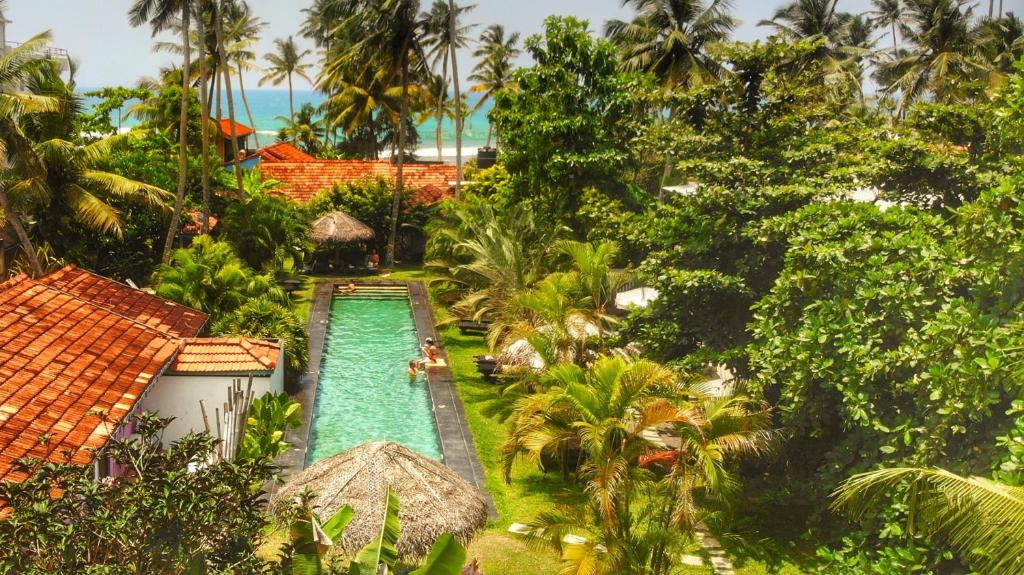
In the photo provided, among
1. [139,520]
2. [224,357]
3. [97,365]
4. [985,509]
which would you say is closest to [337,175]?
[224,357]

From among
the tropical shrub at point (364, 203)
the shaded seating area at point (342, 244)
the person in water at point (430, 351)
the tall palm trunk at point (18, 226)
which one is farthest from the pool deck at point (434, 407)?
the tall palm trunk at point (18, 226)

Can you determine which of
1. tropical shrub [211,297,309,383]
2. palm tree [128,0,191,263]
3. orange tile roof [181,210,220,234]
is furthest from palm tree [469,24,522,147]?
tropical shrub [211,297,309,383]

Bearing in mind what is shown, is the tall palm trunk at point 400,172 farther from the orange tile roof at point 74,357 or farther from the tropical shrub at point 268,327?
the orange tile roof at point 74,357

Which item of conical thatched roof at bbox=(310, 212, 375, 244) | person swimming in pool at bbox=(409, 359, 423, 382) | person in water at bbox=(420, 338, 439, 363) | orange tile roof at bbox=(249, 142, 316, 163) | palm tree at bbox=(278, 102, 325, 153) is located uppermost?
palm tree at bbox=(278, 102, 325, 153)

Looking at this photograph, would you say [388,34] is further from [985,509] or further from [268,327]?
[985,509]

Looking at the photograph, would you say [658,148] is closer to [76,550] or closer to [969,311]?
[969,311]

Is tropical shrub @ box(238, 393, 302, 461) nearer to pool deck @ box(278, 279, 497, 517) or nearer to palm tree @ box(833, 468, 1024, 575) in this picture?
pool deck @ box(278, 279, 497, 517)

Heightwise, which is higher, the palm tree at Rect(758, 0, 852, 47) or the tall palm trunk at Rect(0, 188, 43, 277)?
the palm tree at Rect(758, 0, 852, 47)
